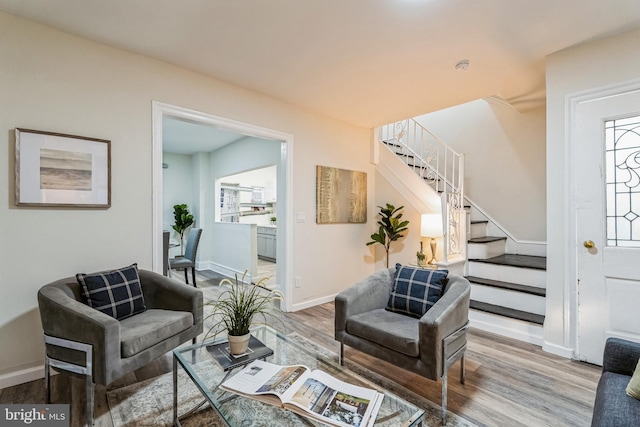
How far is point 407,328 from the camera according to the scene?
195 centimetres

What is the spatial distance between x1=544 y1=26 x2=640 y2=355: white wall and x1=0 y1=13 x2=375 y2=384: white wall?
285 cm

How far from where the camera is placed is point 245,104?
10.4 feet

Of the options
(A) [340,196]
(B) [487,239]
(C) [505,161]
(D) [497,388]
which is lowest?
(D) [497,388]

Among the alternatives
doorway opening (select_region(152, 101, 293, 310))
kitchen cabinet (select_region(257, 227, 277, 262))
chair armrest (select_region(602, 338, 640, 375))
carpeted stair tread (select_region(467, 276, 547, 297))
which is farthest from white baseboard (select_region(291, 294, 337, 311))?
kitchen cabinet (select_region(257, 227, 277, 262))

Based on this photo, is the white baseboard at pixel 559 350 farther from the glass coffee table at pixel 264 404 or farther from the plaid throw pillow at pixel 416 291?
the glass coffee table at pixel 264 404

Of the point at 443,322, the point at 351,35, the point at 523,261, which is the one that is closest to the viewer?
the point at 443,322

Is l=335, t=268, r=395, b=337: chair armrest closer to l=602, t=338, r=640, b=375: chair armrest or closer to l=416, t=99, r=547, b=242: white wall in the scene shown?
l=602, t=338, r=640, b=375: chair armrest

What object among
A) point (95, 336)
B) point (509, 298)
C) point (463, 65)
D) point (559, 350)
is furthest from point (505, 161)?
→ point (95, 336)

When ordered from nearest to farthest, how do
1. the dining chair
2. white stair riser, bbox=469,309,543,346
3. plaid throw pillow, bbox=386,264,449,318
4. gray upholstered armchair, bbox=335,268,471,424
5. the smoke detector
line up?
1. gray upholstered armchair, bbox=335,268,471,424
2. plaid throw pillow, bbox=386,264,449,318
3. the smoke detector
4. white stair riser, bbox=469,309,543,346
5. the dining chair

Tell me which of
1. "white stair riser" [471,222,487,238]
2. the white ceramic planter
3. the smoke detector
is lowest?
the white ceramic planter

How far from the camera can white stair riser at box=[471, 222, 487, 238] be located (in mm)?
4215

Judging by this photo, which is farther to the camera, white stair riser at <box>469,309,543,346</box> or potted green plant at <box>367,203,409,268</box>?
A: potted green plant at <box>367,203,409,268</box>

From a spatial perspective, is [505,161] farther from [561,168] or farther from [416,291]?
[416,291]

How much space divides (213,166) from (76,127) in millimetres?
4085
